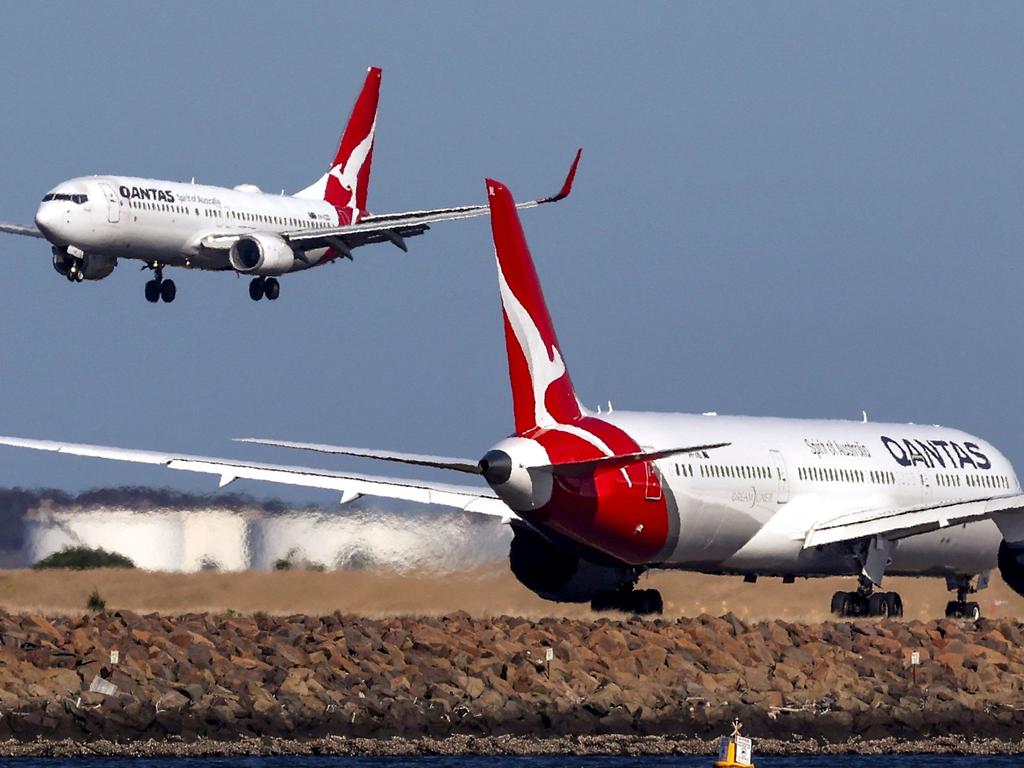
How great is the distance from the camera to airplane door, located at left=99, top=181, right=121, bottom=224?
64250mm

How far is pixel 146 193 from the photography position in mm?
66125

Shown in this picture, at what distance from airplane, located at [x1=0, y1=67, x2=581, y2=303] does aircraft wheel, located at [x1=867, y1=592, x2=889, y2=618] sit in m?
16.9

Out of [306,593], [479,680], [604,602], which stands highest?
[604,602]

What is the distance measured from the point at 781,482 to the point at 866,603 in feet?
8.71

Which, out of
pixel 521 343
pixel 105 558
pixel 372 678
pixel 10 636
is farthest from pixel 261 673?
pixel 105 558

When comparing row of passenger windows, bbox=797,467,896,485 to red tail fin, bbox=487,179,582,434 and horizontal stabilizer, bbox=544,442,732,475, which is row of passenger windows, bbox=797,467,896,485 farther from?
horizontal stabilizer, bbox=544,442,732,475

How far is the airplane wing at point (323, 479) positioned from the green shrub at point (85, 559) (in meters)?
3.49

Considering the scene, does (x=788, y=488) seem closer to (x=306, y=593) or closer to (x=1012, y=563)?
(x=1012, y=563)

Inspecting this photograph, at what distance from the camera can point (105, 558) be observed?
44.3 m

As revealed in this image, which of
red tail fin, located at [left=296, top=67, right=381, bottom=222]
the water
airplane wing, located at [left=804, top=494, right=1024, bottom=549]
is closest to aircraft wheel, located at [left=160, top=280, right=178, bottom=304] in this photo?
red tail fin, located at [left=296, top=67, right=381, bottom=222]

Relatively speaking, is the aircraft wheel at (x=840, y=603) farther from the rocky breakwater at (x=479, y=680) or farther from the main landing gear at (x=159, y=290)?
the main landing gear at (x=159, y=290)

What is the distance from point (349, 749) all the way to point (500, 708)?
2.63 metres

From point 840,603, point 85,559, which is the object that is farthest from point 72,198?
point 840,603

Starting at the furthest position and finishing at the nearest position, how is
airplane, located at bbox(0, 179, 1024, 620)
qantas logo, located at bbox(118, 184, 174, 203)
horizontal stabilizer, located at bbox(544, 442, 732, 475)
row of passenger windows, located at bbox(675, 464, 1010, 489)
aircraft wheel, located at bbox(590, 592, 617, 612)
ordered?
qantas logo, located at bbox(118, 184, 174, 203), aircraft wheel, located at bbox(590, 592, 617, 612), row of passenger windows, located at bbox(675, 464, 1010, 489), airplane, located at bbox(0, 179, 1024, 620), horizontal stabilizer, located at bbox(544, 442, 732, 475)
